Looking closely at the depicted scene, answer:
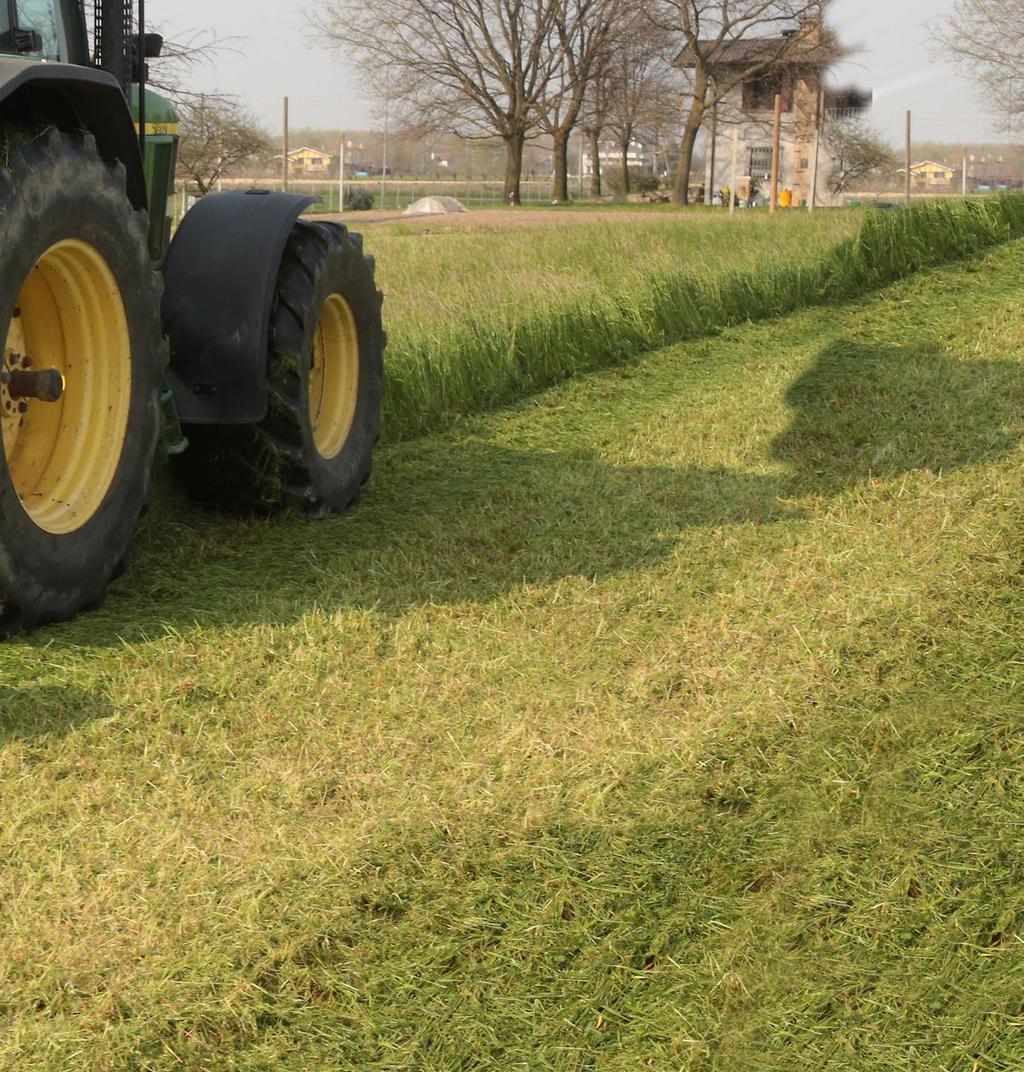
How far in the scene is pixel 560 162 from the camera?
1679 inches

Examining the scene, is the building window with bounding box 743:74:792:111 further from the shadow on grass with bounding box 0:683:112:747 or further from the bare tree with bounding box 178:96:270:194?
the shadow on grass with bounding box 0:683:112:747

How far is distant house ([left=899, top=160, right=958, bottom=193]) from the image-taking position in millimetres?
43844

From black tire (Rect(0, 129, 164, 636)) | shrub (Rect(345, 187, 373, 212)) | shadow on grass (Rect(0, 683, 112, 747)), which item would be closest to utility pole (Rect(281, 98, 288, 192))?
shrub (Rect(345, 187, 373, 212))

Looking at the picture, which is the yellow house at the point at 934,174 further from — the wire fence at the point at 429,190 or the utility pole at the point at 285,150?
the utility pole at the point at 285,150

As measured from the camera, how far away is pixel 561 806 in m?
2.93

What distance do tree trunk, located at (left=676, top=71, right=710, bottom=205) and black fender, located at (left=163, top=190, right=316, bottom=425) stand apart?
3415 centimetres

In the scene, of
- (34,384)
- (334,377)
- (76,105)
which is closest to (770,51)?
(334,377)

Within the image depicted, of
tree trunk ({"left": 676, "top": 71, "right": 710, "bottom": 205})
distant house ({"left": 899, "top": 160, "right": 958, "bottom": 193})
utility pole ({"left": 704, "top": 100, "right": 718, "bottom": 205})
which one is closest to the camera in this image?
tree trunk ({"left": 676, "top": 71, "right": 710, "bottom": 205})

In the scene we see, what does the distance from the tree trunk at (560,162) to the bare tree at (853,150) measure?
343 inches

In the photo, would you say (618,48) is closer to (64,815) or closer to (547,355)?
(547,355)

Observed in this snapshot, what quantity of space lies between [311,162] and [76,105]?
64.2 meters

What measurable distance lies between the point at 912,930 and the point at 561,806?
0.74m

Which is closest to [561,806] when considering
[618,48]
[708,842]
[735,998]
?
[708,842]

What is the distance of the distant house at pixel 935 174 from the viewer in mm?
43844
